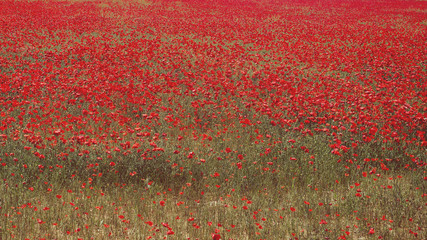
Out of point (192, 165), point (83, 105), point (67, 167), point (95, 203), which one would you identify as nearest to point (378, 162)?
point (192, 165)

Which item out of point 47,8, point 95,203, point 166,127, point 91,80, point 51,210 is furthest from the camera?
point 47,8

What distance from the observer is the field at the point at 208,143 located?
13.8ft

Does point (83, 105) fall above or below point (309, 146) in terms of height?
below

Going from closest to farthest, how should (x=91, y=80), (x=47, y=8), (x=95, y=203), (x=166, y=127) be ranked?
(x=95, y=203)
(x=166, y=127)
(x=91, y=80)
(x=47, y=8)

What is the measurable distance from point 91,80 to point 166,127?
3019mm

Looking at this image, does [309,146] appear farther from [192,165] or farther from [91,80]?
[91,80]

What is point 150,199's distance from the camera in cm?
479

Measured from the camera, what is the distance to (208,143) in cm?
651

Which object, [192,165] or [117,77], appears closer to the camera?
[192,165]

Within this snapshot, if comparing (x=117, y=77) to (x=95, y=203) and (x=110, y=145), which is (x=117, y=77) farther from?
(x=95, y=203)

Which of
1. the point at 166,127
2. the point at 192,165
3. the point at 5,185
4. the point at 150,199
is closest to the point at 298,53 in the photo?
the point at 166,127

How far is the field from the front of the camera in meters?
4.21

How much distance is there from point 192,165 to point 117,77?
16.2ft

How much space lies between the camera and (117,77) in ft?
31.4
